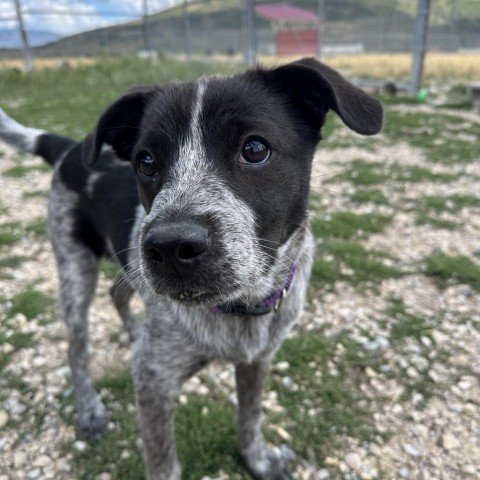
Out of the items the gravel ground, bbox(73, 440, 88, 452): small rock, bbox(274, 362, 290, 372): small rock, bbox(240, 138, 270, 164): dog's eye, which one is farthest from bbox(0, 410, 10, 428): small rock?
bbox(240, 138, 270, 164): dog's eye

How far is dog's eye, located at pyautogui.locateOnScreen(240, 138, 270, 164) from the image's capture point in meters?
1.94

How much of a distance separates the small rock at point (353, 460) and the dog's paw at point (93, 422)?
1.58 metres

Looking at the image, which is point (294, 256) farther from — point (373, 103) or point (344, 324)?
point (344, 324)

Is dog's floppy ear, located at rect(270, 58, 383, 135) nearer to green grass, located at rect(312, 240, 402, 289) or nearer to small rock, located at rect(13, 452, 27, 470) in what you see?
green grass, located at rect(312, 240, 402, 289)

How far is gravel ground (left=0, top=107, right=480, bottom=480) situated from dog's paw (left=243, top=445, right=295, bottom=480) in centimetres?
11

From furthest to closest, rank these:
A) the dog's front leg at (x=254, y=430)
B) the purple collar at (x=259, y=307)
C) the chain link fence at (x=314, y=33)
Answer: the chain link fence at (x=314, y=33)
the dog's front leg at (x=254, y=430)
the purple collar at (x=259, y=307)

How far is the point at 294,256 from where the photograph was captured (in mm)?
2350

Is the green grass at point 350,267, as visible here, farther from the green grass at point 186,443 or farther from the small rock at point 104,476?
the small rock at point 104,476

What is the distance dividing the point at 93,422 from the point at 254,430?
1.07m

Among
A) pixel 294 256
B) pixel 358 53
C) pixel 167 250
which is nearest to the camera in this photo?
pixel 167 250

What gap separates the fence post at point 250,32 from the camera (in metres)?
15.5

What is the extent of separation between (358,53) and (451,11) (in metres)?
3.48

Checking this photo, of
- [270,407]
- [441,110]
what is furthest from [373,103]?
[441,110]

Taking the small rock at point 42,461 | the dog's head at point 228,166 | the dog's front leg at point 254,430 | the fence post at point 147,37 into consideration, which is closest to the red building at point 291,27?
the fence post at point 147,37
